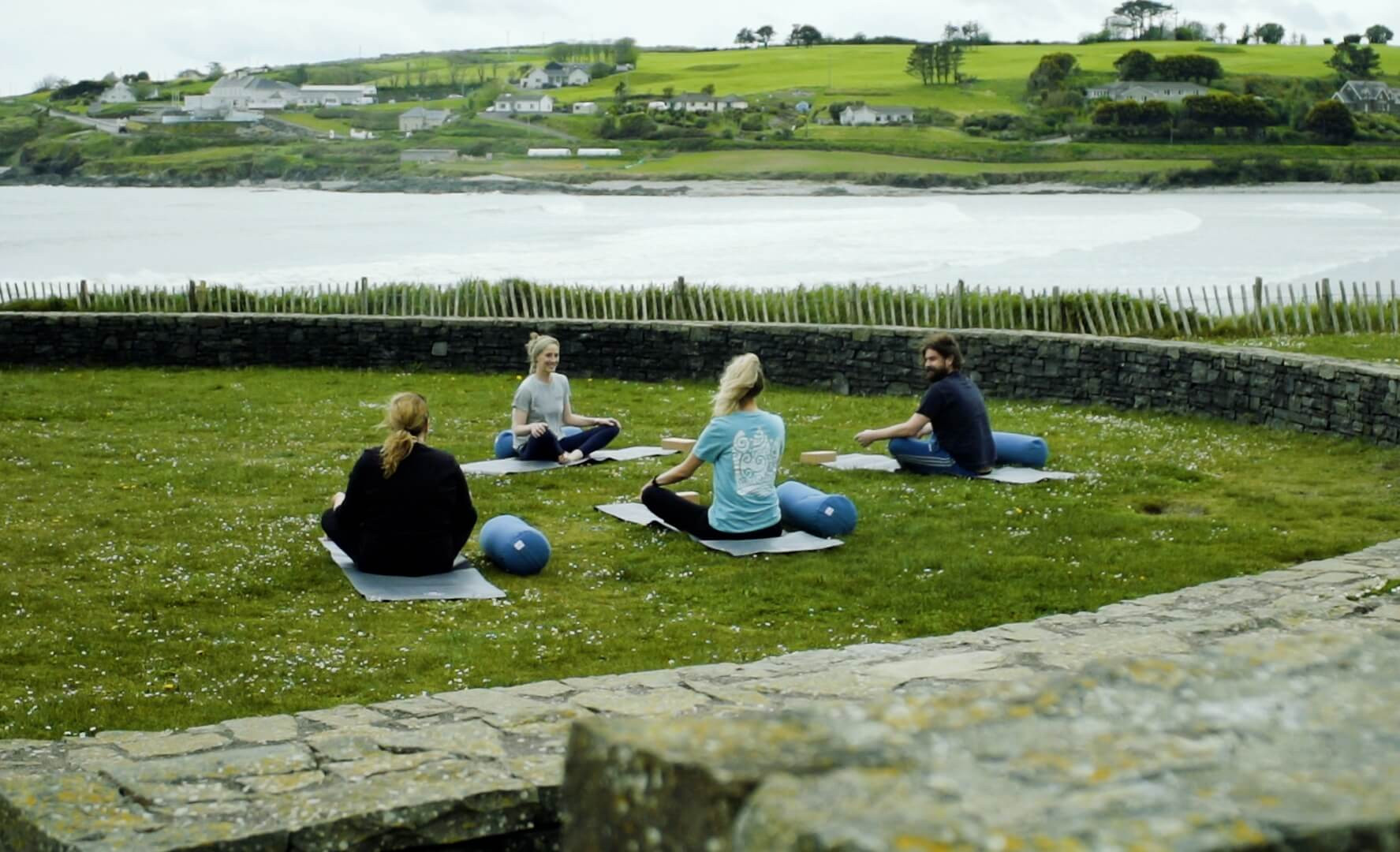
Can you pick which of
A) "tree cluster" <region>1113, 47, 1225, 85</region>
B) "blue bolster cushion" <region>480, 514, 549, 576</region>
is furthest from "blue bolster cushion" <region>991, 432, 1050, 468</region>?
"tree cluster" <region>1113, 47, 1225, 85</region>

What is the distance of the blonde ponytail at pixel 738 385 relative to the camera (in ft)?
30.7

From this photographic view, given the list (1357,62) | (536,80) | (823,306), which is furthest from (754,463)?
(536,80)

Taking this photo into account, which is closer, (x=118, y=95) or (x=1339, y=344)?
(x=1339, y=344)

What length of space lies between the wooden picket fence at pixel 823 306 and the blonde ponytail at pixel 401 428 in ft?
40.3

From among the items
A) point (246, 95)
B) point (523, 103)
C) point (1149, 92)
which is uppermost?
point (246, 95)

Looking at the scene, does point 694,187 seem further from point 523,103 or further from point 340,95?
point 340,95

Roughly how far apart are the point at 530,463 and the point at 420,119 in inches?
4149

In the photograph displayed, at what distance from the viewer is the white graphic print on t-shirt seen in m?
9.48

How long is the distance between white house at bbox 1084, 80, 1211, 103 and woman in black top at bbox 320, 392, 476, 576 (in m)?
89.0

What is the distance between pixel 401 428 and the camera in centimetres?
862

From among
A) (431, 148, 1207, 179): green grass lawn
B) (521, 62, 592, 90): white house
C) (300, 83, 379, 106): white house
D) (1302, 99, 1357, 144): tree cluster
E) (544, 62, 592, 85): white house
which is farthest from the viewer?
(300, 83, 379, 106): white house

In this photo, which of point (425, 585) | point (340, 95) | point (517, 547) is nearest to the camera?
point (425, 585)

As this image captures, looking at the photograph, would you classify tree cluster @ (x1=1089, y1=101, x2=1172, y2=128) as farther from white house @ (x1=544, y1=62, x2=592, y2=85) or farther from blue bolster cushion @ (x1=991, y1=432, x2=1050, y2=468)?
blue bolster cushion @ (x1=991, y1=432, x2=1050, y2=468)

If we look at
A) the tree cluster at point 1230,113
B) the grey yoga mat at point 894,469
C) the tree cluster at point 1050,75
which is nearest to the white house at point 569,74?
the tree cluster at point 1050,75
